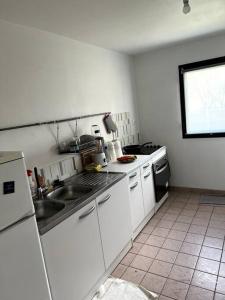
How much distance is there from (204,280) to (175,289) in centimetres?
26

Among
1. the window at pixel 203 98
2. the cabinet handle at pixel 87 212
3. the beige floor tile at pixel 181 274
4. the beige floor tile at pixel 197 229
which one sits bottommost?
the beige floor tile at pixel 181 274

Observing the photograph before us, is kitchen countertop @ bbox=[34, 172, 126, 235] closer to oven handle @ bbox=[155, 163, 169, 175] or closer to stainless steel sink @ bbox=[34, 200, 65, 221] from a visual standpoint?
stainless steel sink @ bbox=[34, 200, 65, 221]

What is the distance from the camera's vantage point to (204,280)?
189 cm

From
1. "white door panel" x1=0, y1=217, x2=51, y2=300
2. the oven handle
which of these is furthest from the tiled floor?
"white door panel" x1=0, y1=217, x2=51, y2=300

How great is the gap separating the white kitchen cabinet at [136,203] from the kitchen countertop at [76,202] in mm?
301

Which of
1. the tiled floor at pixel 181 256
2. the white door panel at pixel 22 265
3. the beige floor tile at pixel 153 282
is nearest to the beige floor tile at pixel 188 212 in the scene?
the tiled floor at pixel 181 256

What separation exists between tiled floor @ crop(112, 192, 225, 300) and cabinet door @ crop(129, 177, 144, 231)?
8.4 inches

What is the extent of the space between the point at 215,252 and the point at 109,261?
3.38ft

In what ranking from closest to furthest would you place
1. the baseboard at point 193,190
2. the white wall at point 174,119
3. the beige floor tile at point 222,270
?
the beige floor tile at point 222,270 → the white wall at point 174,119 → the baseboard at point 193,190

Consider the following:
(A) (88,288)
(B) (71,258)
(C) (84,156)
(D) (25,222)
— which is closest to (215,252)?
(A) (88,288)

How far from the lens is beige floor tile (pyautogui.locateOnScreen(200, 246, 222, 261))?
2.14m

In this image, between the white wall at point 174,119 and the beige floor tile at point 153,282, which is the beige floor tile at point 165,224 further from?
the white wall at point 174,119

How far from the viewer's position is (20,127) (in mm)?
1897

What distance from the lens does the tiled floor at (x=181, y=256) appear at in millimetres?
1843
